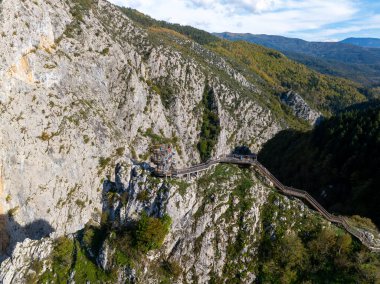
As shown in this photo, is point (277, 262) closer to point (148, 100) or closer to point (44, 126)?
point (44, 126)

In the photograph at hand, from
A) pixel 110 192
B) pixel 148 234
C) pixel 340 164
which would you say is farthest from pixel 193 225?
pixel 340 164

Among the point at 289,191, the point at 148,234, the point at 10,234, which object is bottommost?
the point at 10,234

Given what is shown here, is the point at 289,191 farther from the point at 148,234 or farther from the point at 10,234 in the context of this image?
the point at 10,234

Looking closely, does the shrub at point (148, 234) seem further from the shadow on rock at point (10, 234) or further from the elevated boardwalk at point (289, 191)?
the shadow on rock at point (10, 234)

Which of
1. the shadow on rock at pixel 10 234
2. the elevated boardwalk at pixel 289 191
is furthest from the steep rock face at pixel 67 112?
the elevated boardwalk at pixel 289 191

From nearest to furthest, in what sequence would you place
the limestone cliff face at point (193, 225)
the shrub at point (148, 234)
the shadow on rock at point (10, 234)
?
the shrub at point (148, 234) < the limestone cliff face at point (193, 225) < the shadow on rock at point (10, 234)
